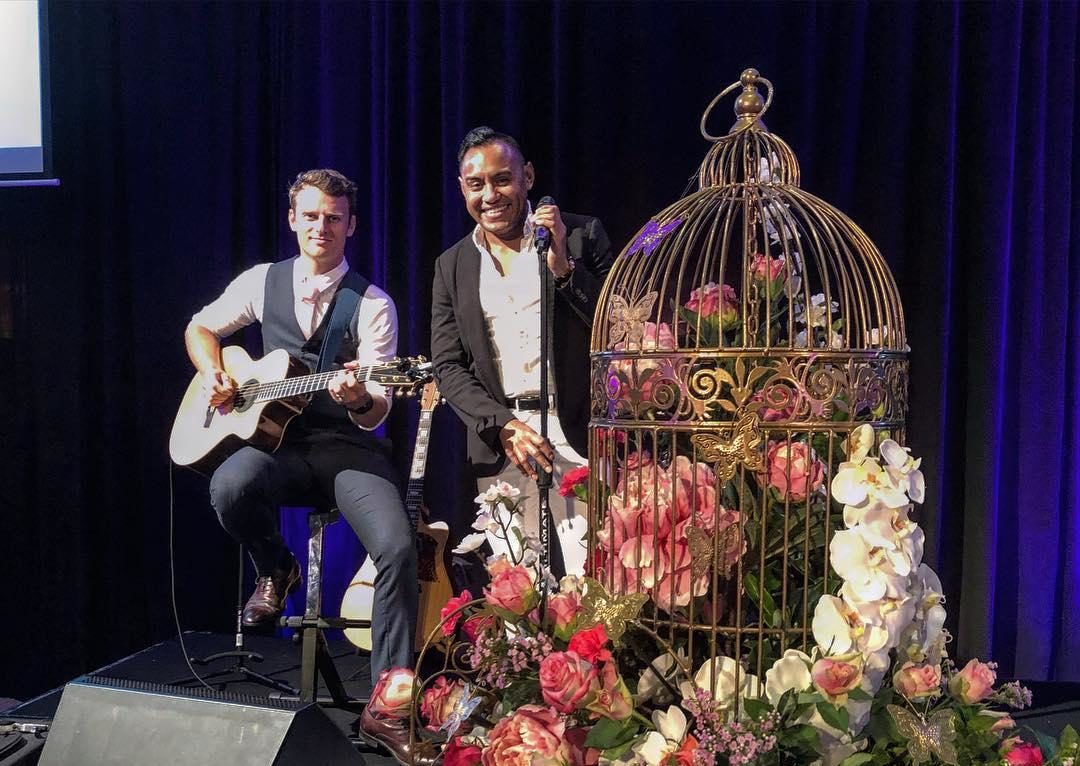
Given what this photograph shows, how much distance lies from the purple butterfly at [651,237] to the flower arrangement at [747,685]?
0.40 meters

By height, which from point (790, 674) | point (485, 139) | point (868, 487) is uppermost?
point (485, 139)

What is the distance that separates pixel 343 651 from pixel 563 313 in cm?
134

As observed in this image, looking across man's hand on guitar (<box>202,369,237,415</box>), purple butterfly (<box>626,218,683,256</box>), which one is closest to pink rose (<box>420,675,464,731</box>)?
purple butterfly (<box>626,218,683,256</box>)

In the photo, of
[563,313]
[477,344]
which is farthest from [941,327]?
[477,344]

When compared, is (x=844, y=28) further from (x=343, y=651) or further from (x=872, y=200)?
(x=343, y=651)

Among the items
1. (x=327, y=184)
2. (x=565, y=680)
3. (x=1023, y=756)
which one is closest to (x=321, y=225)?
(x=327, y=184)

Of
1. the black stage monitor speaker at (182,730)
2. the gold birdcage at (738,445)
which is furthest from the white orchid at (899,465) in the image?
the black stage monitor speaker at (182,730)

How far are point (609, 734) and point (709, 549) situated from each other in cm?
27

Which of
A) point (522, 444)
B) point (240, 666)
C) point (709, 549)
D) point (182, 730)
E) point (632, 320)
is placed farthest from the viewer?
point (240, 666)

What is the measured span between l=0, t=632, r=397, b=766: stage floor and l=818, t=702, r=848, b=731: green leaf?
4.70 feet

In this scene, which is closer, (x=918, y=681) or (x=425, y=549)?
(x=918, y=681)

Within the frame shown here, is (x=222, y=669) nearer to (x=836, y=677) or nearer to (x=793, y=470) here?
(x=793, y=470)

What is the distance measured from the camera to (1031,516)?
9.19 feet

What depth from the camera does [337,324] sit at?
2.66 meters
